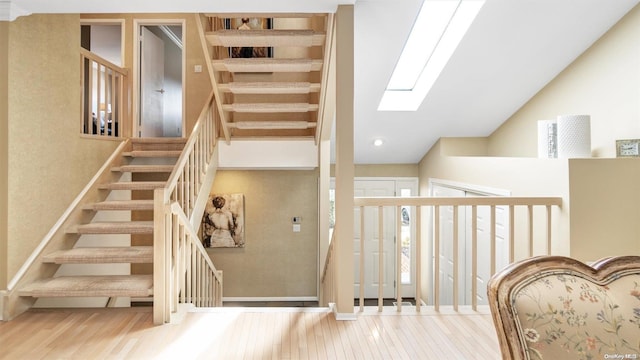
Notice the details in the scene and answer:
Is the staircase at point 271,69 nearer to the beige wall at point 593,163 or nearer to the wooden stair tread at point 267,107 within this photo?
the wooden stair tread at point 267,107

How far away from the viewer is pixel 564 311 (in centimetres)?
94

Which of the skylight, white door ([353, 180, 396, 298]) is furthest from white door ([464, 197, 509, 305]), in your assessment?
white door ([353, 180, 396, 298])

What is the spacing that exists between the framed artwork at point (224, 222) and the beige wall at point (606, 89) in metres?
4.03

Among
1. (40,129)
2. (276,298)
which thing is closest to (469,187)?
(276,298)

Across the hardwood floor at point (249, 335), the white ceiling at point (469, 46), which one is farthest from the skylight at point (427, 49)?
the hardwood floor at point (249, 335)

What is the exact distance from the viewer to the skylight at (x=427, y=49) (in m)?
3.37

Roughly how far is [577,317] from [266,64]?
3074 mm

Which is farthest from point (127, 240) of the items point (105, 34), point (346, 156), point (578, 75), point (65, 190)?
point (578, 75)

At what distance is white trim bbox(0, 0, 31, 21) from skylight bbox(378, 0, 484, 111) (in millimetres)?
2849

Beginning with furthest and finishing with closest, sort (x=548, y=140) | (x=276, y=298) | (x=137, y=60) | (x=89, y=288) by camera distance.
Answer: (x=276, y=298)
(x=137, y=60)
(x=548, y=140)
(x=89, y=288)

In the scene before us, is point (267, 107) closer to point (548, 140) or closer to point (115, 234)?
point (115, 234)

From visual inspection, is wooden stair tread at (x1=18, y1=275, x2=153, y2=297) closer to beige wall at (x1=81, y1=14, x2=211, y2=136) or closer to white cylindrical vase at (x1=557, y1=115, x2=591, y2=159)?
beige wall at (x1=81, y1=14, x2=211, y2=136)

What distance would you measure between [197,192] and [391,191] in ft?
10.1

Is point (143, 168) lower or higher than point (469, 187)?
higher
